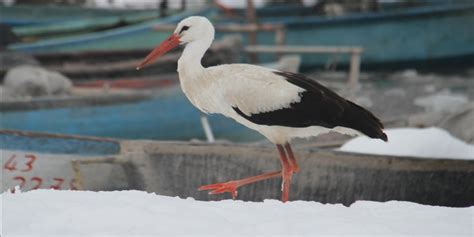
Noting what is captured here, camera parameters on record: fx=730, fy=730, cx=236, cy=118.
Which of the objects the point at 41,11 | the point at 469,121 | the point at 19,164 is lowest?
the point at 19,164

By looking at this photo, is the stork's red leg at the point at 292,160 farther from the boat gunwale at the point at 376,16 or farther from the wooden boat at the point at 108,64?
the boat gunwale at the point at 376,16

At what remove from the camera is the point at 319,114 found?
489 cm

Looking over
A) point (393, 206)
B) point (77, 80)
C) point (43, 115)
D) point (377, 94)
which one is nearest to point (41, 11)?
point (377, 94)

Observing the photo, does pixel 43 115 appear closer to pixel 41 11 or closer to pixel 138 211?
pixel 138 211

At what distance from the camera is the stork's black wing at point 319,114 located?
488cm

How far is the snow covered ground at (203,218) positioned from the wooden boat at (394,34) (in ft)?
64.8

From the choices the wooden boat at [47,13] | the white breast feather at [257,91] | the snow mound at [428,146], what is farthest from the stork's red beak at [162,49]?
the wooden boat at [47,13]

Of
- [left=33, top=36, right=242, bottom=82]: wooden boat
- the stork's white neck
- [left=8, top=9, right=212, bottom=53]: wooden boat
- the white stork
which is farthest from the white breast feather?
[left=8, top=9, right=212, bottom=53]: wooden boat

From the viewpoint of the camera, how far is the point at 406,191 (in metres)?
5.97

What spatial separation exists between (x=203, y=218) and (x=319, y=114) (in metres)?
1.54

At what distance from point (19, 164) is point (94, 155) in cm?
65

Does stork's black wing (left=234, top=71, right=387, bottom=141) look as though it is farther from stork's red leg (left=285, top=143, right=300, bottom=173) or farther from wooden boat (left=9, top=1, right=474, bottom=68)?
wooden boat (left=9, top=1, right=474, bottom=68)

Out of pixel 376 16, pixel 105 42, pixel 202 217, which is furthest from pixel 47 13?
pixel 202 217

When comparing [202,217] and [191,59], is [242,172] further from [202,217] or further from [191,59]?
[202,217]
